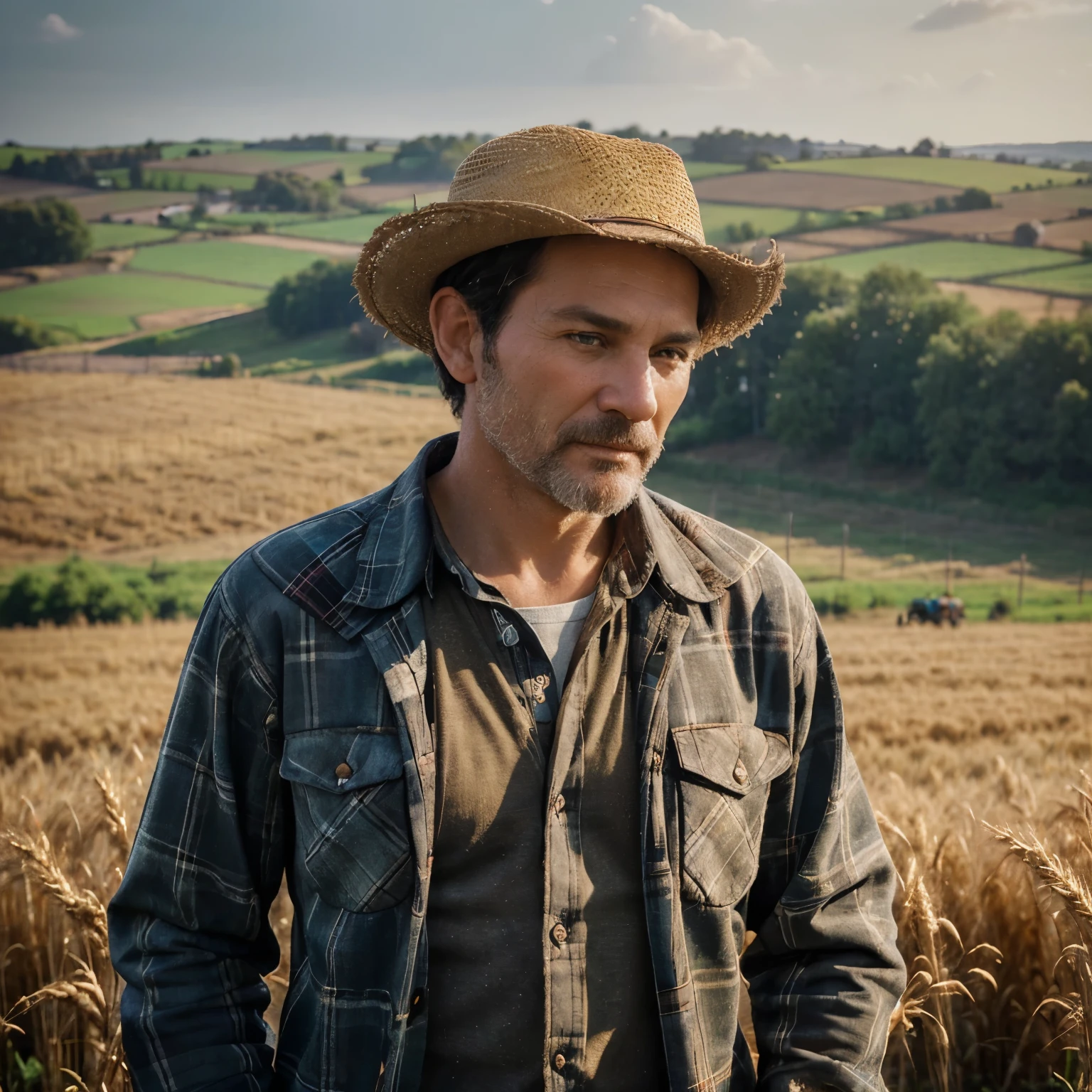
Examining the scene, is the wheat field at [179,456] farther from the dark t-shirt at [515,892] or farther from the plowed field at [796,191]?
the dark t-shirt at [515,892]

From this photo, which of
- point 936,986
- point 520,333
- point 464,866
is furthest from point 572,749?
point 936,986

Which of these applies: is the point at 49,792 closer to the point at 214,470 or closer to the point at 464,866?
the point at 464,866

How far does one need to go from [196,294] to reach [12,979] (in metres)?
9.03

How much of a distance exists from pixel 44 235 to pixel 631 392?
11060mm

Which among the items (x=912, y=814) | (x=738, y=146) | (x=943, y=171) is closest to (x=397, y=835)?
(x=912, y=814)

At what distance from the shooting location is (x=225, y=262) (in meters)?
11.1

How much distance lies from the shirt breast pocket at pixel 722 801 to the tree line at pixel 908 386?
699 cm

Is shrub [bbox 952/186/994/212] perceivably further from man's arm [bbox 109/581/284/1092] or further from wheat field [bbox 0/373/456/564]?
man's arm [bbox 109/581/284/1092]

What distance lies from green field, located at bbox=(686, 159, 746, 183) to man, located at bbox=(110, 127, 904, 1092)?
846 cm

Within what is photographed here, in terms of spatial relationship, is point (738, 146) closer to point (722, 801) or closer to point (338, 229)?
point (338, 229)

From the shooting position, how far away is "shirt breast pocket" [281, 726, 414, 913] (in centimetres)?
158

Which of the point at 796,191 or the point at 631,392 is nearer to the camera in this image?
the point at 631,392

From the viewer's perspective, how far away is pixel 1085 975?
2.19 metres

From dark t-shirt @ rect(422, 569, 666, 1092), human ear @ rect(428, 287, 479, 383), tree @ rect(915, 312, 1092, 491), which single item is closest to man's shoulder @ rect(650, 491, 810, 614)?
dark t-shirt @ rect(422, 569, 666, 1092)
